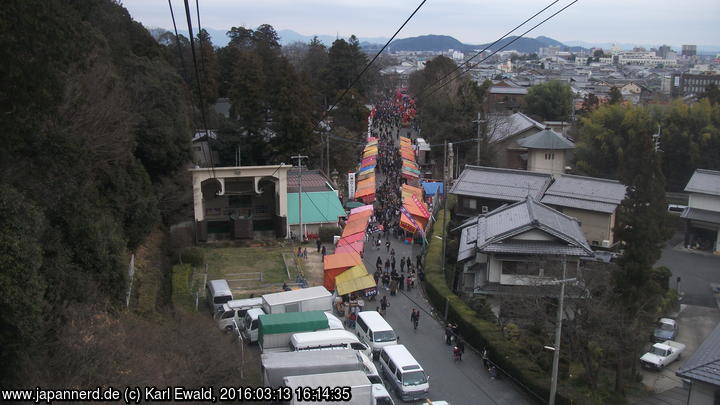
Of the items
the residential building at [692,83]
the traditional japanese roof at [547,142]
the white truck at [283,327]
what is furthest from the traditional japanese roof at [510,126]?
the residential building at [692,83]

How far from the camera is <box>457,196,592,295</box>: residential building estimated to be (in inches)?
639

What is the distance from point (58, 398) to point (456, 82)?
3804 cm

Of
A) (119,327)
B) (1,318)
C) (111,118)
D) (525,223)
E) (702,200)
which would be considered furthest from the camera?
(702,200)

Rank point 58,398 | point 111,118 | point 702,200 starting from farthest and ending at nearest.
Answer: point 702,200
point 111,118
point 58,398

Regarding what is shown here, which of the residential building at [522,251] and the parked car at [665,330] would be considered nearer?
the residential building at [522,251]

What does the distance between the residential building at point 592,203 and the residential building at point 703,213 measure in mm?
4662

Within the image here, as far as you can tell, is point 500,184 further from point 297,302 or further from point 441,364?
point 297,302

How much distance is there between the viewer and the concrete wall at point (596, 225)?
2280 centimetres

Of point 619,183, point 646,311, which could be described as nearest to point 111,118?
point 646,311

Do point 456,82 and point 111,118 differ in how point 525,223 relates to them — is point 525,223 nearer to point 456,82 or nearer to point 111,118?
point 111,118

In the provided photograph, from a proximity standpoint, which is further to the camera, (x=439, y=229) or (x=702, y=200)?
(x=702, y=200)

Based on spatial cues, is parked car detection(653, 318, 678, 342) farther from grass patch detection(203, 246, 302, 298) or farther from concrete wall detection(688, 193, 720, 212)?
grass patch detection(203, 246, 302, 298)

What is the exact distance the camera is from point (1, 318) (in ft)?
24.9

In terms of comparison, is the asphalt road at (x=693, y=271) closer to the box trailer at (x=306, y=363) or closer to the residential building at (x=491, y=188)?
the residential building at (x=491, y=188)
